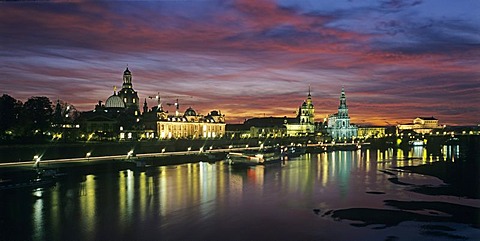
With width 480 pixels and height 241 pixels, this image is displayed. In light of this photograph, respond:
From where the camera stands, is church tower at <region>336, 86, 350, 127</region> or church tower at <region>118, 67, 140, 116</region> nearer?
church tower at <region>118, 67, 140, 116</region>

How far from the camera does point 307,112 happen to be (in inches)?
6171

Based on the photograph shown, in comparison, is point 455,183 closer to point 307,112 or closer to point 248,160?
point 248,160

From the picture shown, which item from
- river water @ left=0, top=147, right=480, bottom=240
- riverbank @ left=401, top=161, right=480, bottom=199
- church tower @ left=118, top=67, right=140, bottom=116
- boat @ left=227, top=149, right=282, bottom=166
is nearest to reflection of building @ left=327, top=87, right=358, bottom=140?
church tower @ left=118, top=67, right=140, bottom=116

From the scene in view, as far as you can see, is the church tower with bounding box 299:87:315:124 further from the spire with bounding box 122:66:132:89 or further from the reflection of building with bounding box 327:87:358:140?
the spire with bounding box 122:66:132:89

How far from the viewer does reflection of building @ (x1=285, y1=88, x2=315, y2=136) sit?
495ft

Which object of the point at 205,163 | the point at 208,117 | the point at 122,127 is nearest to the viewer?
the point at 205,163

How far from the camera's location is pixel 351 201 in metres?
A: 31.2

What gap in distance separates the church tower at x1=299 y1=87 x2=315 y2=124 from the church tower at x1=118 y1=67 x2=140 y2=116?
5795cm

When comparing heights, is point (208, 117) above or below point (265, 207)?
above

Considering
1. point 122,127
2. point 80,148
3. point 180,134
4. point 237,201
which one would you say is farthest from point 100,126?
point 237,201

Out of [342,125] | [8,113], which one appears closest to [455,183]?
[8,113]

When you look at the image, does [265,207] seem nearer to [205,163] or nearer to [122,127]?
[205,163]

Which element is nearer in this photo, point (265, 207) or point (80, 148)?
point (265, 207)

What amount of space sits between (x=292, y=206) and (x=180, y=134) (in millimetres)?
80933
